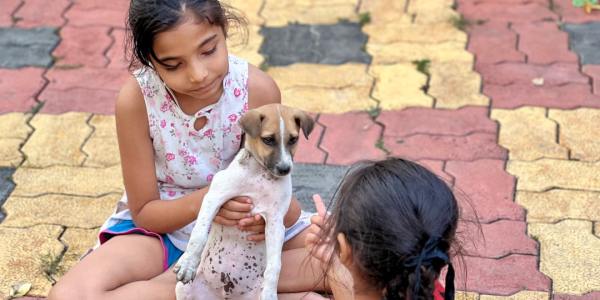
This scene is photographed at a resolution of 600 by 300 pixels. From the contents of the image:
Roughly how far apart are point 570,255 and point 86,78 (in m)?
2.62

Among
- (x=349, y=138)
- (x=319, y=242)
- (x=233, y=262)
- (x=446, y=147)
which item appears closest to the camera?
(x=319, y=242)

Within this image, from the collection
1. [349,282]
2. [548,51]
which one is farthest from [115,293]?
[548,51]

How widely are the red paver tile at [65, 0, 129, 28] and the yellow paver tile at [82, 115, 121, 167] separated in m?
1.06

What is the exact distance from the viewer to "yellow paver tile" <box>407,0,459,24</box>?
17.1ft

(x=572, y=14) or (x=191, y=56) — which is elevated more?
(x=191, y=56)

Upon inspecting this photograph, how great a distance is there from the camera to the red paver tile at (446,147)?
401 cm

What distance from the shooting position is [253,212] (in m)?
2.73

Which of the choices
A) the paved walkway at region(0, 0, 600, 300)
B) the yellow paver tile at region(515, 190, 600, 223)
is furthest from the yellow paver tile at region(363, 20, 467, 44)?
the yellow paver tile at region(515, 190, 600, 223)

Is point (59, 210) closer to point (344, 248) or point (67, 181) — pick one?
point (67, 181)

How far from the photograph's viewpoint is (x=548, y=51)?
4.80 metres

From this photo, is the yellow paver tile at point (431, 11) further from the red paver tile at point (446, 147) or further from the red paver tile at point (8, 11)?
the red paver tile at point (8, 11)

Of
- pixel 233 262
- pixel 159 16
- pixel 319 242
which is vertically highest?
pixel 159 16

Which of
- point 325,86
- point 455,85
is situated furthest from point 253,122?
point 455,85

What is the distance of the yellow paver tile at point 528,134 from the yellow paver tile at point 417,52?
1.88 ft
